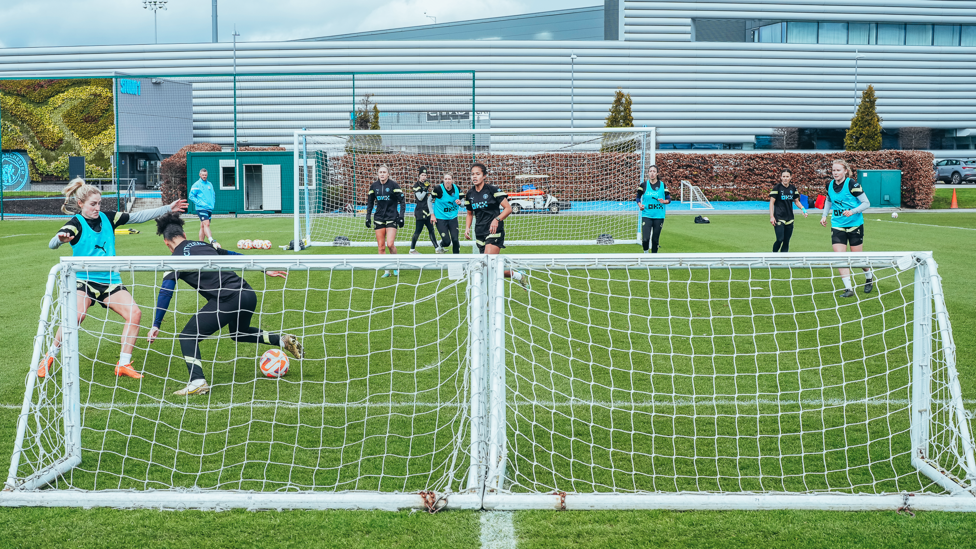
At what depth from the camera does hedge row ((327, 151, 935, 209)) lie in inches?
794

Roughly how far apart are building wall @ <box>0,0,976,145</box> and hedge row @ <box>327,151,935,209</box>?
13412 millimetres

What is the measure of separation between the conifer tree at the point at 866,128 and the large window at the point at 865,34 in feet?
33.4

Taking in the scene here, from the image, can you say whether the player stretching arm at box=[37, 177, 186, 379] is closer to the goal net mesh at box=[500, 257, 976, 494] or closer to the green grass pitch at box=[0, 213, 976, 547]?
the green grass pitch at box=[0, 213, 976, 547]

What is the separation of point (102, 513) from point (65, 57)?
165 feet

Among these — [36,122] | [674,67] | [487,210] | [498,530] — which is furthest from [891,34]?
[498,530]

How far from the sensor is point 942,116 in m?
48.4

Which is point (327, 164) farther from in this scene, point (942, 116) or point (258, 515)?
point (942, 116)

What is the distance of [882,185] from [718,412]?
29.0 metres

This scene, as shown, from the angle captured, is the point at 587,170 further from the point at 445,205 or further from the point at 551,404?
the point at 551,404

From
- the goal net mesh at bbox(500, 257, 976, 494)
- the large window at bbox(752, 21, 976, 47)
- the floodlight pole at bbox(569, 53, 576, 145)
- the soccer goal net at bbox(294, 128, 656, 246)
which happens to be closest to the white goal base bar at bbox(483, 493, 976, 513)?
the goal net mesh at bbox(500, 257, 976, 494)

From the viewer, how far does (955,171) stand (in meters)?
40.6

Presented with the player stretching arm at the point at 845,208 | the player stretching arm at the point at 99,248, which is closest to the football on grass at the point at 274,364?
the player stretching arm at the point at 99,248

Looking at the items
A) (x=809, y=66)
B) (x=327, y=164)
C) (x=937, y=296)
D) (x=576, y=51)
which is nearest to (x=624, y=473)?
(x=937, y=296)

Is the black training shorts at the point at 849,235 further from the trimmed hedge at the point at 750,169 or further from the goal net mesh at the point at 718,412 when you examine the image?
the trimmed hedge at the point at 750,169
